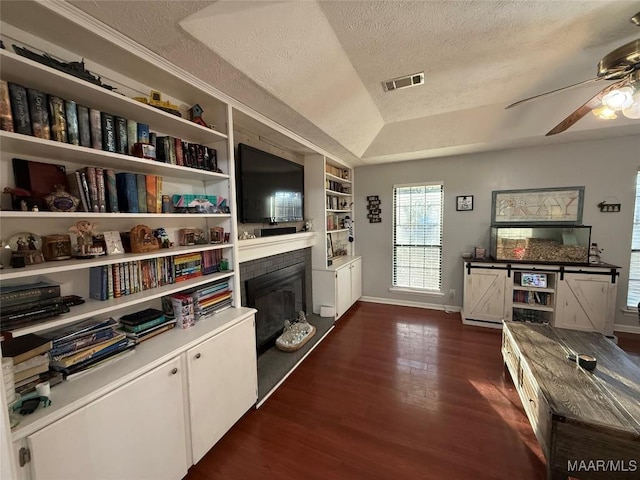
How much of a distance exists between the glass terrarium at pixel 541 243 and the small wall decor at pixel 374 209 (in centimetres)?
163

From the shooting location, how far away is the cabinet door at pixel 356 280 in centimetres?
405

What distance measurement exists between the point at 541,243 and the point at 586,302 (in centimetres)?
81

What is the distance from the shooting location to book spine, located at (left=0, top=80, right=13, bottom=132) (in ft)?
3.10

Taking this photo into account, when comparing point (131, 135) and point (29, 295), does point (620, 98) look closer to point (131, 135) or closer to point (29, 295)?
point (131, 135)

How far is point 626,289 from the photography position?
3.11 meters

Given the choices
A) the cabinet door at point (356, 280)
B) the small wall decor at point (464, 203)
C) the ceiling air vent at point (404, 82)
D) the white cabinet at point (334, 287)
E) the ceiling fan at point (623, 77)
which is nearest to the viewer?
the ceiling fan at point (623, 77)

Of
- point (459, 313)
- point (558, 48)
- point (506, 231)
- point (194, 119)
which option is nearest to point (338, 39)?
point (194, 119)

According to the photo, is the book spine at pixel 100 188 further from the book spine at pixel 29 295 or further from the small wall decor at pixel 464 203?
the small wall decor at pixel 464 203

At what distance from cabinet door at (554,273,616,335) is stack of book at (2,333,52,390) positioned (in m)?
4.55

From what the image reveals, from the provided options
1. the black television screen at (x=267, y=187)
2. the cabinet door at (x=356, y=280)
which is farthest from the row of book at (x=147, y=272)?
the cabinet door at (x=356, y=280)

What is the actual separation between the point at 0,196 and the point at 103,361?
0.86m

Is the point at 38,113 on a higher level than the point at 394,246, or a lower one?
higher

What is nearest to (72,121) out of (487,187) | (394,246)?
(394,246)

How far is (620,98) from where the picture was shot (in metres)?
1.51
